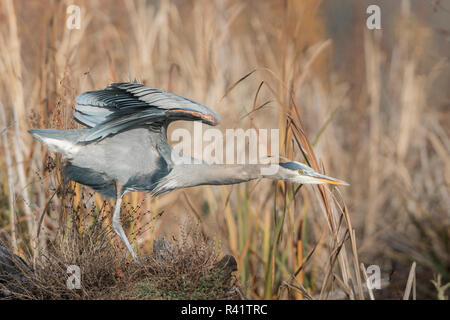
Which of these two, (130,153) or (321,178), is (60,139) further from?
(321,178)

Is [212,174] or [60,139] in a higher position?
[60,139]

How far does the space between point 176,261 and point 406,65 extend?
12.3ft

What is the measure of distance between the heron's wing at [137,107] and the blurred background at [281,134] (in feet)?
0.84

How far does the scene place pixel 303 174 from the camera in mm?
2432

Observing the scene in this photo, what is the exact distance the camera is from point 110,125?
2.29m

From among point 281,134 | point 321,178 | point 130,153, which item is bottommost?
point 321,178

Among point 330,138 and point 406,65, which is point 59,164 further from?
point 406,65

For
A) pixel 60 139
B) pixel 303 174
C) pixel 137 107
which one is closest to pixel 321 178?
pixel 303 174

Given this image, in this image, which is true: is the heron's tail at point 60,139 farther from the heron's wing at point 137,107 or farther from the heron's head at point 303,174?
the heron's head at point 303,174

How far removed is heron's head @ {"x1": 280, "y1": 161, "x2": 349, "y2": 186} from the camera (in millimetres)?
2406

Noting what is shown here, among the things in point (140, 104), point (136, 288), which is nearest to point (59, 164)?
point (140, 104)

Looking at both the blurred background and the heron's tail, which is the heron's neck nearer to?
the blurred background

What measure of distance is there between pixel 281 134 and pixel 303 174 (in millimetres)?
407

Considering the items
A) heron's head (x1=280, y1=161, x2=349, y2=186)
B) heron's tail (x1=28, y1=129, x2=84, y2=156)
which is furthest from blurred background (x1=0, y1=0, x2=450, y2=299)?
heron's tail (x1=28, y1=129, x2=84, y2=156)
